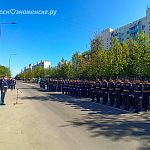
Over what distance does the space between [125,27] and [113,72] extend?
73821 millimetres

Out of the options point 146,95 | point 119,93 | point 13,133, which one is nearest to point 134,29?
point 119,93

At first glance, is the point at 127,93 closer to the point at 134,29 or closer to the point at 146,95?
the point at 146,95

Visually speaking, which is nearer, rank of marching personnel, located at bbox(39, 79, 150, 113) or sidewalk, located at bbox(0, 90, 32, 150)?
sidewalk, located at bbox(0, 90, 32, 150)

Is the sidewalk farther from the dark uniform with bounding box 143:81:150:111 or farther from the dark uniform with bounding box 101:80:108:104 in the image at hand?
the dark uniform with bounding box 101:80:108:104

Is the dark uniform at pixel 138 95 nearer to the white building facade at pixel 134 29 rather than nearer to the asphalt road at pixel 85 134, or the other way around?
the asphalt road at pixel 85 134

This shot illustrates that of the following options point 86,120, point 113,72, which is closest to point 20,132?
point 86,120

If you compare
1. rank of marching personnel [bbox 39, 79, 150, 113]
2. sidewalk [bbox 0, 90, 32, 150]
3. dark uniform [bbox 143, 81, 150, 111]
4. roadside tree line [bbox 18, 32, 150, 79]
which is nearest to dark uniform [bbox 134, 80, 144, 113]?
rank of marching personnel [bbox 39, 79, 150, 113]

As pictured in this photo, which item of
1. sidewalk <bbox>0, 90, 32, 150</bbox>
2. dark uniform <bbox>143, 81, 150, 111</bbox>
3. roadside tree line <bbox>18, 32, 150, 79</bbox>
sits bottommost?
sidewalk <bbox>0, 90, 32, 150</bbox>

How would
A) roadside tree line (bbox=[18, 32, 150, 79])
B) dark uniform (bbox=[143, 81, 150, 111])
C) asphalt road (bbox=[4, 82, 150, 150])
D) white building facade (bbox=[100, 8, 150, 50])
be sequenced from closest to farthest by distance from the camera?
asphalt road (bbox=[4, 82, 150, 150]) → dark uniform (bbox=[143, 81, 150, 111]) → roadside tree line (bbox=[18, 32, 150, 79]) → white building facade (bbox=[100, 8, 150, 50])

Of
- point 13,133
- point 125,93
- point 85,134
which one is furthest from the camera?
point 125,93

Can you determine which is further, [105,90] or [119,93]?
[105,90]

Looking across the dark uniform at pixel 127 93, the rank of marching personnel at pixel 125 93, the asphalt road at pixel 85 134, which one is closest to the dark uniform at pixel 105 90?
the rank of marching personnel at pixel 125 93

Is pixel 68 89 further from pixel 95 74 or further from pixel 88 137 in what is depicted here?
pixel 88 137

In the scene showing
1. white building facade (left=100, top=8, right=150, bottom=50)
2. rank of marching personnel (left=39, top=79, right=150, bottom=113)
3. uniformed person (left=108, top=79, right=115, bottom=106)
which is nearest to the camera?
rank of marching personnel (left=39, top=79, right=150, bottom=113)
